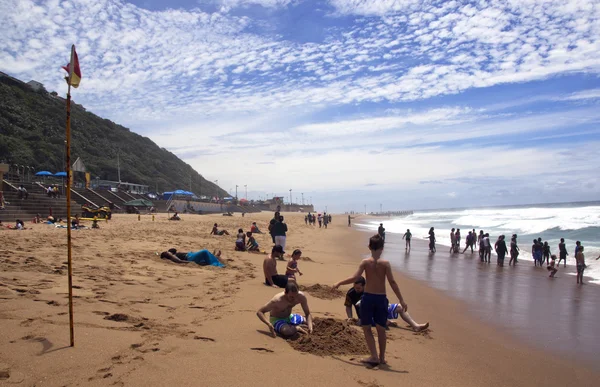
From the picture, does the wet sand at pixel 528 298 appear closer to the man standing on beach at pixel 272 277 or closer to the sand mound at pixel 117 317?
the man standing on beach at pixel 272 277

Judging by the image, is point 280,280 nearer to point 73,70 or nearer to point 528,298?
point 73,70

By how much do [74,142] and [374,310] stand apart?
85.0 meters

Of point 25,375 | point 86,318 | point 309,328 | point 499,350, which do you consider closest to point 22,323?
point 86,318

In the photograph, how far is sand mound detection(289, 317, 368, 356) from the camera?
4613mm

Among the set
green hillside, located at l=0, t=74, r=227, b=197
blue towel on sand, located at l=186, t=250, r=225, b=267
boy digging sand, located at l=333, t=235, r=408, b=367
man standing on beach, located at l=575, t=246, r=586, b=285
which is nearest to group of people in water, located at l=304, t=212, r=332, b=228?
man standing on beach, located at l=575, t=246, r=586, b=285

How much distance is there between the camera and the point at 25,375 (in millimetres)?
3215

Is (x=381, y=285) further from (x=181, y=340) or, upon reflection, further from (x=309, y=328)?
(x=181, y=340)

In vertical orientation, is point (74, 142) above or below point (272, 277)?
above

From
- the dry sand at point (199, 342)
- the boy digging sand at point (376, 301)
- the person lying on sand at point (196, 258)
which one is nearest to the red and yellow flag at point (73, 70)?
the dry sand at point (199, 342)

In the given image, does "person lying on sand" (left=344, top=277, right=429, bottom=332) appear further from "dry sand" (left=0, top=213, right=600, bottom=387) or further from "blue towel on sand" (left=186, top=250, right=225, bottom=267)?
"blue towel on sand" (left=186, top=250, right=225, bottom=267)

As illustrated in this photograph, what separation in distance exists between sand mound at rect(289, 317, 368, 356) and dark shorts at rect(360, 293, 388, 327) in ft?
1.46

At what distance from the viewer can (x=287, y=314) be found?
17.3 ft

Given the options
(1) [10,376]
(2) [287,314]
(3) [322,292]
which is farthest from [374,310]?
(3) [322,292]

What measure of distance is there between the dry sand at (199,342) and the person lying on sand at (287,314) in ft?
0.53
